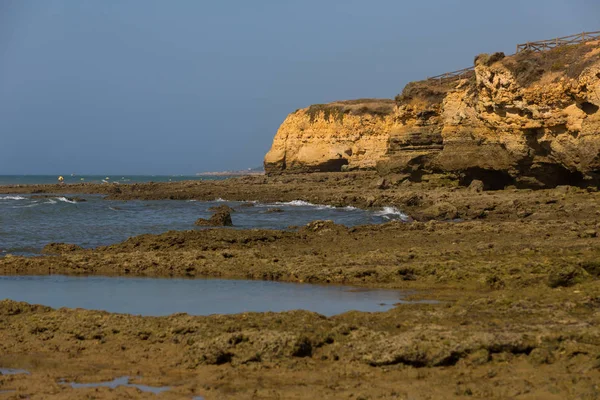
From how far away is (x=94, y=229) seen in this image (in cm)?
2516

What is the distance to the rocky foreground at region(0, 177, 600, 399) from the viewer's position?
22.6ft

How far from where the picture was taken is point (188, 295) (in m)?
12.5

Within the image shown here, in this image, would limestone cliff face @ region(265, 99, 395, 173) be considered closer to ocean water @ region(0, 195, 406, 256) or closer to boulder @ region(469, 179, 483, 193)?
ocean water @ region(0, 195, 406, 256)

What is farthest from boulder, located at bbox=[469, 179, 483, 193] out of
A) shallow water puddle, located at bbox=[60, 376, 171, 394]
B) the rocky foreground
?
shallow water puddle, located at bbox=[60, 376, 171, 394]

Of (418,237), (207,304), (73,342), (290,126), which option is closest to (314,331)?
(73,342)

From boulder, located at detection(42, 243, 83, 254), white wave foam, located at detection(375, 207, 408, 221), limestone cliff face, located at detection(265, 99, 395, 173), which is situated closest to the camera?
boulder, located at detection(42, 243, 83, 254)

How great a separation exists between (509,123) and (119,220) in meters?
16.5

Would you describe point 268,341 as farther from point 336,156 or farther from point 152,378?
point 336,156

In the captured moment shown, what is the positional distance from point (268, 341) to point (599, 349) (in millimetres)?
3398

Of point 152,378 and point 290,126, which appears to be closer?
point 152,378

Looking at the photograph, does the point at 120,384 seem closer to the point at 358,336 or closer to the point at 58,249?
the point at 358,336

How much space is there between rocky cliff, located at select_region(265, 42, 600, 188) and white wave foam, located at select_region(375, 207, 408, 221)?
5.23 m

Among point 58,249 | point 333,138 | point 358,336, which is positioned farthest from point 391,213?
point 333,138

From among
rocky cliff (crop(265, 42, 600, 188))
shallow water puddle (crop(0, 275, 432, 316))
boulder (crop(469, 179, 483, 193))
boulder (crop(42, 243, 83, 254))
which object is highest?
rocky cliff (crop(265, 42, 600, 188))
